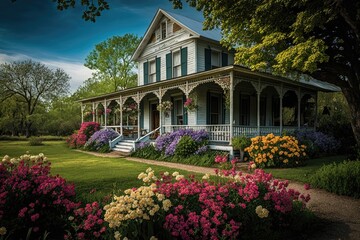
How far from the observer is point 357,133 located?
28.2 feet

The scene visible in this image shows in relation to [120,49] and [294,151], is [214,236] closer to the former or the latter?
[294,151]

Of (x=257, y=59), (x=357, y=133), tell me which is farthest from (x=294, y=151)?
(x=257, y=59)

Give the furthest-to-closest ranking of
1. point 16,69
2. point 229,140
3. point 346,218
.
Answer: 1. point 16,69
2. point 229,140
3. point 346,218

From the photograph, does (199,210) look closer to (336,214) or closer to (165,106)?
(336,214)

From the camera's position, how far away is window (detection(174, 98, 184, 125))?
16.9 meters

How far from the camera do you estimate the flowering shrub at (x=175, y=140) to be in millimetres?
12837

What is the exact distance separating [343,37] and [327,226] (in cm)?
787

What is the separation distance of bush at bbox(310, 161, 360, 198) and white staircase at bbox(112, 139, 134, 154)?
38.4ft

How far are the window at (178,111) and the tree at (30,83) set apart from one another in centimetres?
3061

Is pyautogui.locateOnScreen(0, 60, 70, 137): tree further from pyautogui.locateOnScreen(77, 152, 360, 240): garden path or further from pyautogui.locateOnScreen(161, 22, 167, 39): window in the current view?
pyautogui.locateOnScreen(77, 152, 360, 240): garden path

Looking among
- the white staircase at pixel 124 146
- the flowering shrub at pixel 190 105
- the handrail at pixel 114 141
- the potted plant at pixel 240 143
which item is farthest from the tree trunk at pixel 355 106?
the handrail at pixel 114 141

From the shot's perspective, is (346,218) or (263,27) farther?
(263,27)

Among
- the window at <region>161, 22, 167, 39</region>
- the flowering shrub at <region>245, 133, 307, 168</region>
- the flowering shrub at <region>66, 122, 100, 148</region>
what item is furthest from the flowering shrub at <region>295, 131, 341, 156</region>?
the flowering shrub at <region>66, 122, 100, 148</region>

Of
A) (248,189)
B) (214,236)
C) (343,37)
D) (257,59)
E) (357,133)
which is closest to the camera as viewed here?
(214,236)
